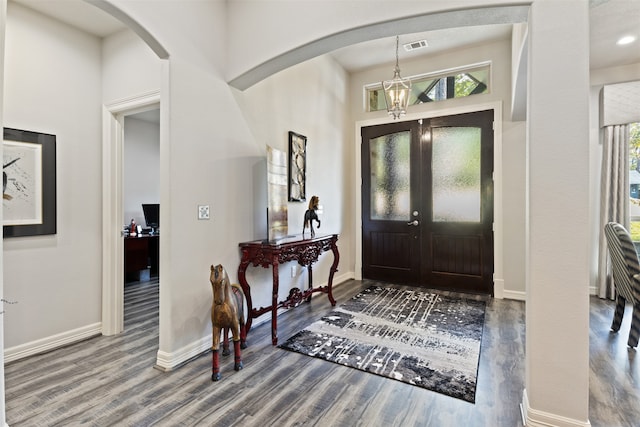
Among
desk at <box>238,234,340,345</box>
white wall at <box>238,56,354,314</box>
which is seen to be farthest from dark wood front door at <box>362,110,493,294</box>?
desk at <box>238,234,340,345</box>

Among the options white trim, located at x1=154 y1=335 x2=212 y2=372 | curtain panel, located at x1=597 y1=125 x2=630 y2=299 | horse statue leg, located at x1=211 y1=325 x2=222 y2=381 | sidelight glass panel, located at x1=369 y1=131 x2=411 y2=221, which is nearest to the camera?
horse statue leg, located at x1=211 y1=325 x2=222 y2=381

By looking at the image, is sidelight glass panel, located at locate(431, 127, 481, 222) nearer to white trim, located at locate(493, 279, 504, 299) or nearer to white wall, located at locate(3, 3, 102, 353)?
white trim, located at locate(493, 279, 504, 299)

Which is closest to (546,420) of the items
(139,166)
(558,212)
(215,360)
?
(558,212)

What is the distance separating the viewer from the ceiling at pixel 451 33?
2.69 m

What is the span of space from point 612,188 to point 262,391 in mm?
4837

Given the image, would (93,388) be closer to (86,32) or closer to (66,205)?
(66,205)

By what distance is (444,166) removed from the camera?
4578mm

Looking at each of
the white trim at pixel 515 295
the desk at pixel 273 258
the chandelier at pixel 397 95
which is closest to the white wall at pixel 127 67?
the desk at pixel 273 258

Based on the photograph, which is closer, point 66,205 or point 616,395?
point 616,395

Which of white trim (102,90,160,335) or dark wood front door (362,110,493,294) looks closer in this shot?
white trim (102,90,160,335)

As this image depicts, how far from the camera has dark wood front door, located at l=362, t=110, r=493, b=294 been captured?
14.4ft

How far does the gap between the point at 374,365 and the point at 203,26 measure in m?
3.02

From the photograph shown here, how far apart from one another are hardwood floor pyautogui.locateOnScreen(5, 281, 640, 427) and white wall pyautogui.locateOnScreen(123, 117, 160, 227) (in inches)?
138

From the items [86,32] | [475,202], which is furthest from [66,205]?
[475,202]
